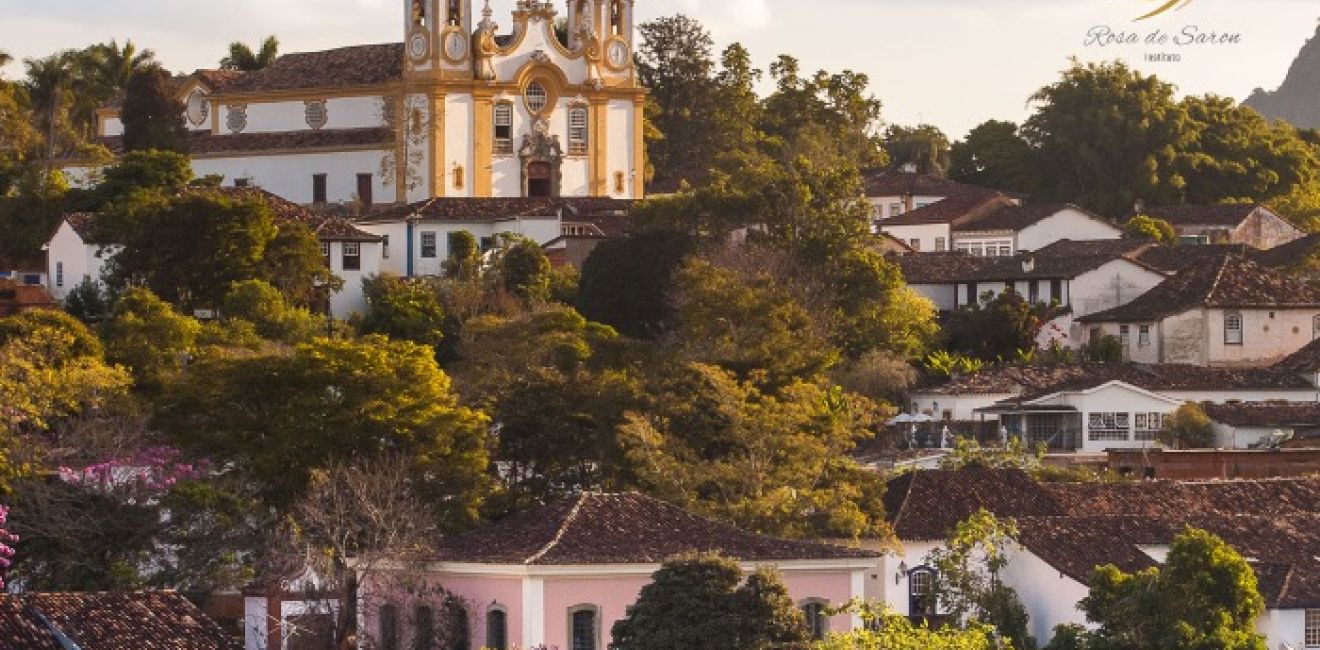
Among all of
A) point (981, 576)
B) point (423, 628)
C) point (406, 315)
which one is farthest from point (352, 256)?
point (423, 628)

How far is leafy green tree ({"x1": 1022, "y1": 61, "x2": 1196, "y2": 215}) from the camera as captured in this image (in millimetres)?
105500

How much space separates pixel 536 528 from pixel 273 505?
5180 millimetres

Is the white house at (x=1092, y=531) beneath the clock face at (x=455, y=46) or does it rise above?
beneath

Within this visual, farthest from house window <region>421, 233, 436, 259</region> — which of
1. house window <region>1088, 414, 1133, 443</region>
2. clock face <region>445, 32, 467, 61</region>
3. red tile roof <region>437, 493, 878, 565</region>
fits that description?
red tile roof <region>437, 493, 878, 565</region>

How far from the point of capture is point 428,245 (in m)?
83.8

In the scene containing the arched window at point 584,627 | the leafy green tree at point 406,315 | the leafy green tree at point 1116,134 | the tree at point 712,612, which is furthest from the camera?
the leafy green tree at point 1116,134

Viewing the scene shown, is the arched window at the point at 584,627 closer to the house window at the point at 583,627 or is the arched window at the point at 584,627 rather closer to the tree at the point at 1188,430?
the house window at the point at 583,627

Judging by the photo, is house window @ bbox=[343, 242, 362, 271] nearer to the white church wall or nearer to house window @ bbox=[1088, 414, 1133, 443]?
the white church wall

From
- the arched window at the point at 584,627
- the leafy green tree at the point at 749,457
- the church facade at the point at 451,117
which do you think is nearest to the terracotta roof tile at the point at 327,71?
the church facade at the point at 451,117

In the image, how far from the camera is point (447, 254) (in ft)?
274

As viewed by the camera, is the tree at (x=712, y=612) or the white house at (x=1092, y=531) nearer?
Answer: the tree at (x=712, y=612)

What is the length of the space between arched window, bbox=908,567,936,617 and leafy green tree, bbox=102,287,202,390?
13.3m

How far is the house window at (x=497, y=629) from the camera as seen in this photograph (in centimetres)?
5166

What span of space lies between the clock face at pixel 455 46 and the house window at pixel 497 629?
4132 cm
